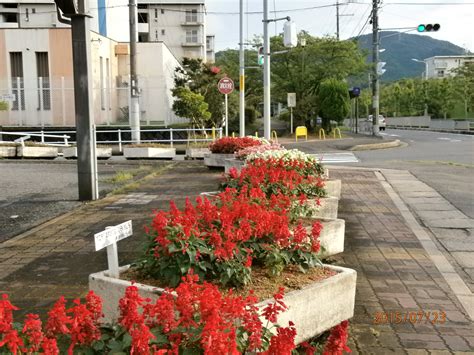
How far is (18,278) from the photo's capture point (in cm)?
554

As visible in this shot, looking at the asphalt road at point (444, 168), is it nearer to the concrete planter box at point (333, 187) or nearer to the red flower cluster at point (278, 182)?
the concrete planter box at point (333, 187)

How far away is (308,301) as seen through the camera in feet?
12.1

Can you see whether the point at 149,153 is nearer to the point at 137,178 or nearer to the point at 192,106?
the point at 192,106

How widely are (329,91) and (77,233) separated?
33.1 meters

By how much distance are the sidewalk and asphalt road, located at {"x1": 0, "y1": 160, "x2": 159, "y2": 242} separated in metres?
0.48

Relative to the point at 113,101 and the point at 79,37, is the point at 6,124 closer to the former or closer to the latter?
the point at 113,101

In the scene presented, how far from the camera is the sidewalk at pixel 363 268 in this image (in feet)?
13.7

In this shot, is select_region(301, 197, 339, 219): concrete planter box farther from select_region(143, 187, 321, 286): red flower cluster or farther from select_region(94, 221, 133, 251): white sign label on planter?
select_region(94, 221, 133, 251): white sign label on planter

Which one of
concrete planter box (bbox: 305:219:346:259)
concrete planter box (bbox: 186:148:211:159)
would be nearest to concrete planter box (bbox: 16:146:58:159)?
concrete planter box (bbox: 186:148:211:159)

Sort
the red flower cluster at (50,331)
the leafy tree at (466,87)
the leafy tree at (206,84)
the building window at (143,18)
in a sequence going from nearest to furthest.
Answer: the red flower cluster at (50,331) < the leafy tree at (206,84) < the leafy tree at (466,87) < the building window at (143,18)

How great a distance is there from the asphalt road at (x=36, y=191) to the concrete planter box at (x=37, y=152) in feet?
7.25

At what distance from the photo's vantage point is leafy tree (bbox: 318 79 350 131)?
38.7m

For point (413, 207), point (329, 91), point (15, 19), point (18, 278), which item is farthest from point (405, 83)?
point (18, 278)

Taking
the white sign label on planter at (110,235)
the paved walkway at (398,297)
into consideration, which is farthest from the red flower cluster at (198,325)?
the paved walkway at (398,297)
